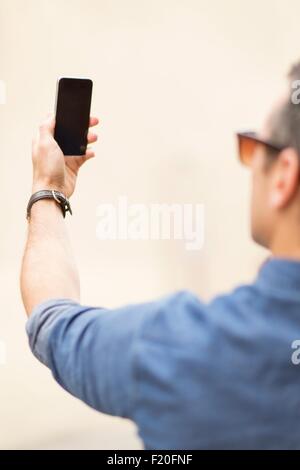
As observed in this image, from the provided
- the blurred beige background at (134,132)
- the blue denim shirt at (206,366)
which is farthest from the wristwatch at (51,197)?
the blurred beige background at (134,132)

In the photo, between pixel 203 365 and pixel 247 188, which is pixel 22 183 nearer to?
pixel 247 188

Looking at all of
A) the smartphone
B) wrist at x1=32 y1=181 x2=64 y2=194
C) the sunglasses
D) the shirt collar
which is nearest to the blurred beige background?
the smartphone

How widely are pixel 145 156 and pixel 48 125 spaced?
21.3 inches

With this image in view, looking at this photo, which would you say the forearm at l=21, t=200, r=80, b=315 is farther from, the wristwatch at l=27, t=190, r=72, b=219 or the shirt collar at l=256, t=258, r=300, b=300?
the shirt collar at l=256, t=258, r=300, b=300

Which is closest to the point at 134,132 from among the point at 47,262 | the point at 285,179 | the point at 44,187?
the point at 44,187

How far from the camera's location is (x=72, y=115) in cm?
83

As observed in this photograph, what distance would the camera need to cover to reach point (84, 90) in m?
0.86

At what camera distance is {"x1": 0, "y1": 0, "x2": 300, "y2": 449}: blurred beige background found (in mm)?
1267

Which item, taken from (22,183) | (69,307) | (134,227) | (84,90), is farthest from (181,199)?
(69,307)

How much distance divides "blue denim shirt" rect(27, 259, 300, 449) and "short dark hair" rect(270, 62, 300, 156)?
112 mm

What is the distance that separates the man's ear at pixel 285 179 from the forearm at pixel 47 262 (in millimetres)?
245

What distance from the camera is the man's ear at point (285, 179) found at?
50cm

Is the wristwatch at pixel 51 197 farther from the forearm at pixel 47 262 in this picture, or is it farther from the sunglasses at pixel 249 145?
the sunglasses at pixel 249 145

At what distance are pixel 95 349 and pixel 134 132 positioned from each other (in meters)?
0.88
